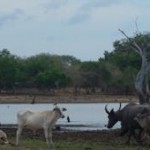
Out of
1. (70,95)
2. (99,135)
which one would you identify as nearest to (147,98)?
(99,135)

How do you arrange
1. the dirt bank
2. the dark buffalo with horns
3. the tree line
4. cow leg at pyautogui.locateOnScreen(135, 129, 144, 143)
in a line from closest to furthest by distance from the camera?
cow leg at pyautogui.locateOnScreen(135, 129, 144, 143), the dark buffalo with horns, the dirt bank, the tree line

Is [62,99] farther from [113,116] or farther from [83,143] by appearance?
[83,143]

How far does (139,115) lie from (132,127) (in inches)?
79.1

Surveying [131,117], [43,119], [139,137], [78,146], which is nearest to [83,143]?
[78,146]

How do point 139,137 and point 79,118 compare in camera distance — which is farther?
point 79,118

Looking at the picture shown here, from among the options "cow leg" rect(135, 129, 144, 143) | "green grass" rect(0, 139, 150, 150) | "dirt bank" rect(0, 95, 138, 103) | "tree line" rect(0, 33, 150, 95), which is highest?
"tree line" rect(0, 33, 150, 95)

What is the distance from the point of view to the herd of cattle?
20.5m

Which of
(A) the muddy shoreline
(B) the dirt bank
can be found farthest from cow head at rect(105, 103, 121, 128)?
(B) the dirt bank

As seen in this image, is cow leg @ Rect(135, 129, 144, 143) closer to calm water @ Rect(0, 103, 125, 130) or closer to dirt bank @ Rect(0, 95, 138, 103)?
calm water @ Rect(0, 103, 125, 130)

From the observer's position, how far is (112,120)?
26.2 metres

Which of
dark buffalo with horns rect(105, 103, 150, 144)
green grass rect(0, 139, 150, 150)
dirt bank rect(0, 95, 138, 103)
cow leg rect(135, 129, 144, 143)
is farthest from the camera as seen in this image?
dirt bank rect(0, 95, 138, 103)

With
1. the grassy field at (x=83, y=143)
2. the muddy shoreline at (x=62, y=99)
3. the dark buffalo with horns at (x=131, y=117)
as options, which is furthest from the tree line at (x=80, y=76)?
the dark buffalo with horns at (x=131, y=117)

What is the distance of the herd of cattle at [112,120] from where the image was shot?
67.4 feet

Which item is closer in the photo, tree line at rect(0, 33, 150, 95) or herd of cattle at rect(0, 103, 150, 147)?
herd of cattle at rect(0, 103, 150, 147)
